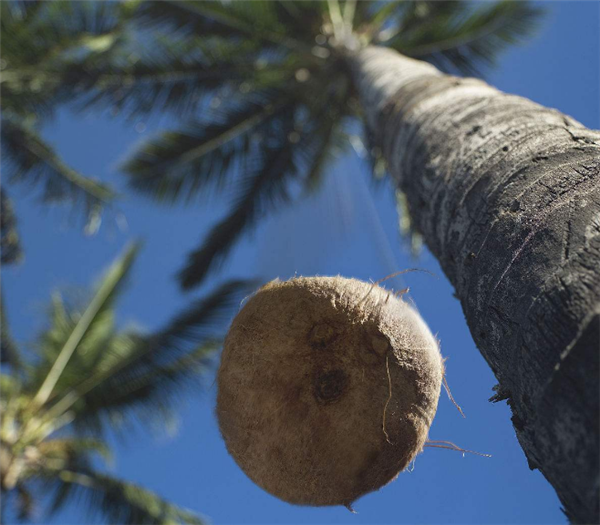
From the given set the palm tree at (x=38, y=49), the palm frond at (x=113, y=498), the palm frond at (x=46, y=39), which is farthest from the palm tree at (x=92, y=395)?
the palm frond at (x=46, y=39)

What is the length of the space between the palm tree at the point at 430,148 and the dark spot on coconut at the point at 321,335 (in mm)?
316

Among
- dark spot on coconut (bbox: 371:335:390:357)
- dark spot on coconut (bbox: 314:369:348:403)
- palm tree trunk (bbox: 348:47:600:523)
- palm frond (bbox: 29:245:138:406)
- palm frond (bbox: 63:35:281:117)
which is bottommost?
palm frond (bbox: 29:245:138:406)

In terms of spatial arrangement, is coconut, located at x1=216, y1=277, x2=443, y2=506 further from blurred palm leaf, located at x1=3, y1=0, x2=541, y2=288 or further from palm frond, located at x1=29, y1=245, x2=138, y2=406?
palm frond, located at x1=29, y1=245, x2=138, y2=406

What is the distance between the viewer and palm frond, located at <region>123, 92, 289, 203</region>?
21.6 feet

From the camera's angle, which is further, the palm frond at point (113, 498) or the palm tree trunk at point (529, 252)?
the palm frond at point (113, 498)

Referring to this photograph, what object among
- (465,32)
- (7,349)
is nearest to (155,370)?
(7,349)

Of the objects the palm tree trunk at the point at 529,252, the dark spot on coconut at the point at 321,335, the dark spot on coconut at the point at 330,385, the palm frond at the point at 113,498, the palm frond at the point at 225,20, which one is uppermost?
the palm tree trunk at the point at 529,252

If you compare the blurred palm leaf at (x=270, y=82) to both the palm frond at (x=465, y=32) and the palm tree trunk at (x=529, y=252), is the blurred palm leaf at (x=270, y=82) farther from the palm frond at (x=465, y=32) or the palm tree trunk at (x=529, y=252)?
the palm tree trunk at (x=529, y=252)

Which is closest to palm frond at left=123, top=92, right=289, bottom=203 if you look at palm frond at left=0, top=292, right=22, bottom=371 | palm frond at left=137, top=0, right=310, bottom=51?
palm frond at left=137, top=0, right=310, bottom=51

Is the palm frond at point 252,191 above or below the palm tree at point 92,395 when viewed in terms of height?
above

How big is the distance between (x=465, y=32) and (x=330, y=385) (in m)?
5.93

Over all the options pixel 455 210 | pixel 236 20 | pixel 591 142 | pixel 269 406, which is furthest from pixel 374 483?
pixel 236 20

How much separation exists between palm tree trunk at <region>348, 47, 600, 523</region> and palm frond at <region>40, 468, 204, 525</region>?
5.51m

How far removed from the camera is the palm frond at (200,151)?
6.58 meters
